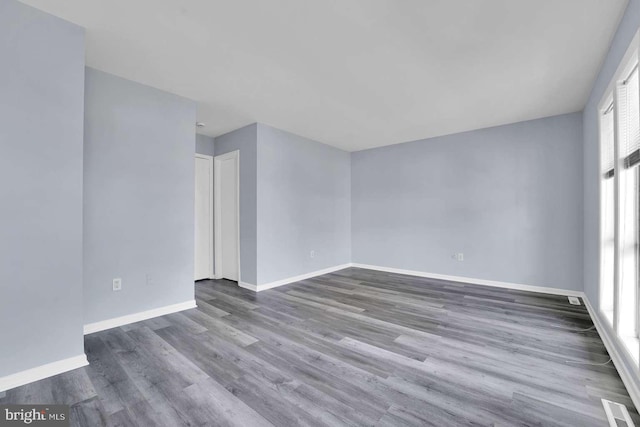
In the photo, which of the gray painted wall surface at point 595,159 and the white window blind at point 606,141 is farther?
the white window blind at point 606,141

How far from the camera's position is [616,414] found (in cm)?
158

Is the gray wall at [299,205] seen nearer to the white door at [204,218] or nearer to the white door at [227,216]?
the white door at [227,216]

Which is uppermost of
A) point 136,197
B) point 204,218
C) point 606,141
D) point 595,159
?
point 606,141

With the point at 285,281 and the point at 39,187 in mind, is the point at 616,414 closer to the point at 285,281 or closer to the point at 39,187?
the point at 285,281

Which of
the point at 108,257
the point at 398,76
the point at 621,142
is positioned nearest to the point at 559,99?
the point at 621,142

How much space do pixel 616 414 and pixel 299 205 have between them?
4.16 metres

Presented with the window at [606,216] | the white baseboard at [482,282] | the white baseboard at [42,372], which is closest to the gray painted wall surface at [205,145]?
the white baseboard at [42,372]

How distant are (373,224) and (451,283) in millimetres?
1877

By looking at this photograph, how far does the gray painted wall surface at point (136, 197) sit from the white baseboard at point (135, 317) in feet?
0.16

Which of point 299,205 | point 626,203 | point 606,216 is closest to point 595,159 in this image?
point 606,216

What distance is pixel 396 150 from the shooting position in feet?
18.2

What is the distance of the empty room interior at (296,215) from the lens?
1840 millimetres

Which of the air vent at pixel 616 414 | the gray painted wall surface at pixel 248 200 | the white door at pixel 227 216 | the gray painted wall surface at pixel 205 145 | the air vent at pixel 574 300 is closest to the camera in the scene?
the air vent at pixel 616 414

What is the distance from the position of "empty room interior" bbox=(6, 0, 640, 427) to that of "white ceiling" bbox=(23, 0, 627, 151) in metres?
0.02
